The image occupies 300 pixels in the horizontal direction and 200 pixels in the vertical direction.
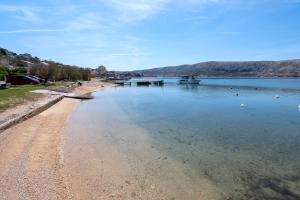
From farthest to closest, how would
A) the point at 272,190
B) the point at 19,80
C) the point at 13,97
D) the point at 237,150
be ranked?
the point at 19,80 → the point at 13,97 → the point at 237,150 → the point at 272,190

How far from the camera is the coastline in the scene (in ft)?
29.9

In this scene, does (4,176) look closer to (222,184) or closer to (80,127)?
(222,184)

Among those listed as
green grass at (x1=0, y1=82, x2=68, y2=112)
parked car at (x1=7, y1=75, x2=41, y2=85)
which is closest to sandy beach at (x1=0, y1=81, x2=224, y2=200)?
green grass at (x1=0, y1=82, x2=68, y2=112)

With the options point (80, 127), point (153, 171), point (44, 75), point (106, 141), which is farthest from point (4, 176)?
point (44, 75)

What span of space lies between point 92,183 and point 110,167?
2.17 m

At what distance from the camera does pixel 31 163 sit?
11.8 metres

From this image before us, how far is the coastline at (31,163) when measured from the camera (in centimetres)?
911

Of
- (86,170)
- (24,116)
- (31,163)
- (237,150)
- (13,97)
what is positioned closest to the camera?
(31,163)

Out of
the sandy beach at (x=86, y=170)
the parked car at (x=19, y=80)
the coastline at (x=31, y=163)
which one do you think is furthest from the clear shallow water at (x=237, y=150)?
the parked car at (x=19, y=80)

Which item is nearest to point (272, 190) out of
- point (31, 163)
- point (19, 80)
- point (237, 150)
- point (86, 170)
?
point (237, 150)

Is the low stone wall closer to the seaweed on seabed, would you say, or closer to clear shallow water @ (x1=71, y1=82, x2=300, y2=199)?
clear shallow water @ (x1=71, y1=82, x2=300, y2=199)

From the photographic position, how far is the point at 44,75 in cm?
7619

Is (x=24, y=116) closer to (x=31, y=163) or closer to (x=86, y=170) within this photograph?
(x=31, y=163)

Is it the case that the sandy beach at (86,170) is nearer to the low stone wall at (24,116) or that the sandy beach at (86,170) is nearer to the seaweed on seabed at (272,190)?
the low stone wall at (24,116)
